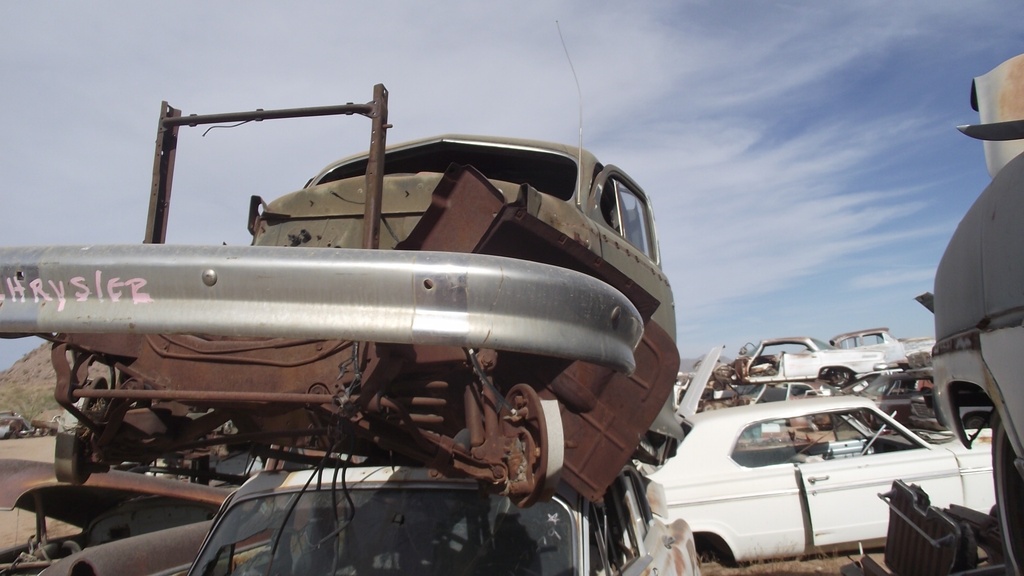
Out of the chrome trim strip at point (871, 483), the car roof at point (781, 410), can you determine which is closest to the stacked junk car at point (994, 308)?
the chrome trim strip at point (871, 483)

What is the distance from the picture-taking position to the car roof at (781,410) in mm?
7160

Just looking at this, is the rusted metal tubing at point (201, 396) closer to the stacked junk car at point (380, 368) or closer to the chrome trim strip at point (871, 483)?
the stacked junk car at point (380, 368)

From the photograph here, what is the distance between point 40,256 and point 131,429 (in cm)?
107

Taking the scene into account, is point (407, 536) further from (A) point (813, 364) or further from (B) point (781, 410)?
(A) point (813, 364)

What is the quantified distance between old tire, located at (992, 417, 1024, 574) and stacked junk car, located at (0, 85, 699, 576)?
149 centimetres

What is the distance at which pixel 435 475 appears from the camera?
2.69 m

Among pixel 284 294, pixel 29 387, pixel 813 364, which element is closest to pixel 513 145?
pixel 284 294

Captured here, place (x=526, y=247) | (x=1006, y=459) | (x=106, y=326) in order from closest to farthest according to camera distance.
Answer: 1. (x=106, y=326)
2. (x=526, y=247)
3. (x=1006, y=459)

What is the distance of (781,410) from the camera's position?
23.8 feet

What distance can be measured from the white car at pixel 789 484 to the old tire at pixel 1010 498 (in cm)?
369

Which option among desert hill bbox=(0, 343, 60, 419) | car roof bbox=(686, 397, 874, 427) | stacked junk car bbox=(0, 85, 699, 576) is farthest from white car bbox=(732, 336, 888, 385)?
desert hill bbox=(0, 343, 60, 419)

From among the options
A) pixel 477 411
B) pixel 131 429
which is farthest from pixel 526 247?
pixel 131 429

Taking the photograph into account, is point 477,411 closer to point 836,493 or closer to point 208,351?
point 208,351

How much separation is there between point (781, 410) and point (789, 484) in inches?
32.6
